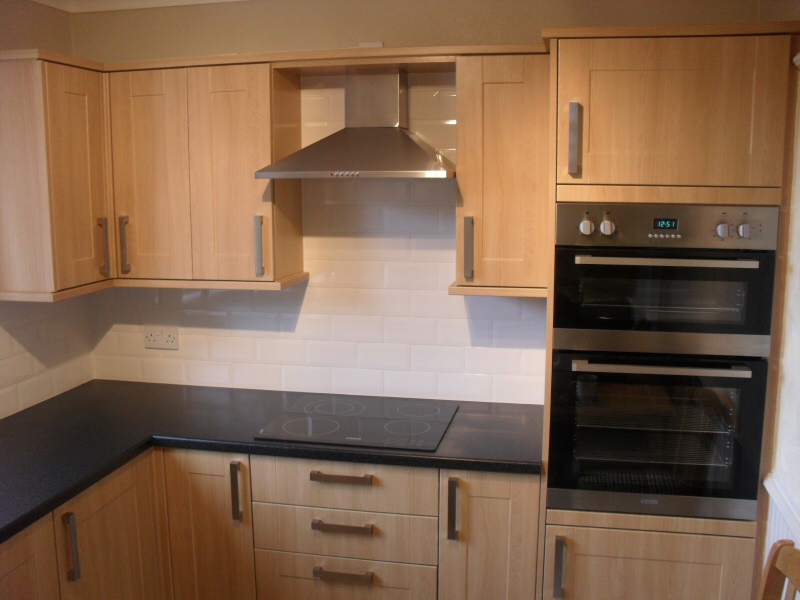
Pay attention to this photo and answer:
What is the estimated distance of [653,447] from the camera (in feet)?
6.92

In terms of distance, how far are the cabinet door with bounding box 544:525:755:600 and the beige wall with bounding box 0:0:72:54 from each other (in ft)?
8.01

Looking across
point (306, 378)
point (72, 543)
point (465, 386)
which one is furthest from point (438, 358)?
point (72, 543)

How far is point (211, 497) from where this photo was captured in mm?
2373

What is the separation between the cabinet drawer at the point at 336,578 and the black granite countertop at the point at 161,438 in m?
0.36

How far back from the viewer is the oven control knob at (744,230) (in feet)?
6.41

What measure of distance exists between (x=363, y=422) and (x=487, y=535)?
0.57 metres

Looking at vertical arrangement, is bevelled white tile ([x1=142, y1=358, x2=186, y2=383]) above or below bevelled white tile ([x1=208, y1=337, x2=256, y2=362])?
below

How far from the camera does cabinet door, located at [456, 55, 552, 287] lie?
7.39 feet

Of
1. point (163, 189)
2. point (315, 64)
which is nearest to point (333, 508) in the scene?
point (163, 189)

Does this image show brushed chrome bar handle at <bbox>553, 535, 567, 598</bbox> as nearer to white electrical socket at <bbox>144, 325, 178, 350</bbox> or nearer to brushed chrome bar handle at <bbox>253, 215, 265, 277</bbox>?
brushed chrome bar handle at <bbox>253, 215, 265, 277</bbox>

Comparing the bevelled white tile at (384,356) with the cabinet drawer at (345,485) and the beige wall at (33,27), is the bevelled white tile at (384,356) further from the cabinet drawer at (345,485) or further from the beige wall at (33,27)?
the beige wall at (33,27)

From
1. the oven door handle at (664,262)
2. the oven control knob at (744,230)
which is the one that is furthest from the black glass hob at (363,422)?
the oven control knob at (744,230)

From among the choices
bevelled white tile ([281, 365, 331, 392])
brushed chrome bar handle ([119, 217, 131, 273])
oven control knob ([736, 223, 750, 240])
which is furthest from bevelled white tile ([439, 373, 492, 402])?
brushed chrome bar handle ([119, 217, 131, 273])

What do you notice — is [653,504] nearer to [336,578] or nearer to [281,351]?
[336,578]
